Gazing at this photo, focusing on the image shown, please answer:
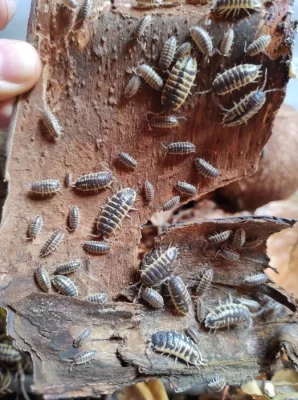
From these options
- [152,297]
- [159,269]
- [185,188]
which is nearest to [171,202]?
[185,188]

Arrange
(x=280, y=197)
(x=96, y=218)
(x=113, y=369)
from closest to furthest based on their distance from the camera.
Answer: (x=113, y=369), (x=96, y=218), (x=280, y=197)

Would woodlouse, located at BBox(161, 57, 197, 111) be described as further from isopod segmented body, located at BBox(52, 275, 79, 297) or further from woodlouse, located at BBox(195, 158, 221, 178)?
isopod segmented body, located at BBox(52, 275, 79, 297)

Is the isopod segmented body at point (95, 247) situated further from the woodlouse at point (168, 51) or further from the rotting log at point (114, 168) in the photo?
the woodlouse at point (168, 51)

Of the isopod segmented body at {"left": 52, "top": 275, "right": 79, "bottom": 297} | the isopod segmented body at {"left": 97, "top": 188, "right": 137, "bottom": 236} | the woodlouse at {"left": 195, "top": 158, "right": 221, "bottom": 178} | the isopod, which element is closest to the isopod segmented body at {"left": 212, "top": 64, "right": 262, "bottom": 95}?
the woodlouse at {"left": 195, "top": 158, "right": 221, "bottom": 178}

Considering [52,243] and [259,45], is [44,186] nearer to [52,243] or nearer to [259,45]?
[52,243]

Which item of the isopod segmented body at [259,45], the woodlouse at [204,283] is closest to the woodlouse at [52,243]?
the woodlouse at [204,283]

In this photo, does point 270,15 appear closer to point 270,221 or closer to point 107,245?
point 270,221

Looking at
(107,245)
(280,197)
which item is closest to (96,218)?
(107,245)
